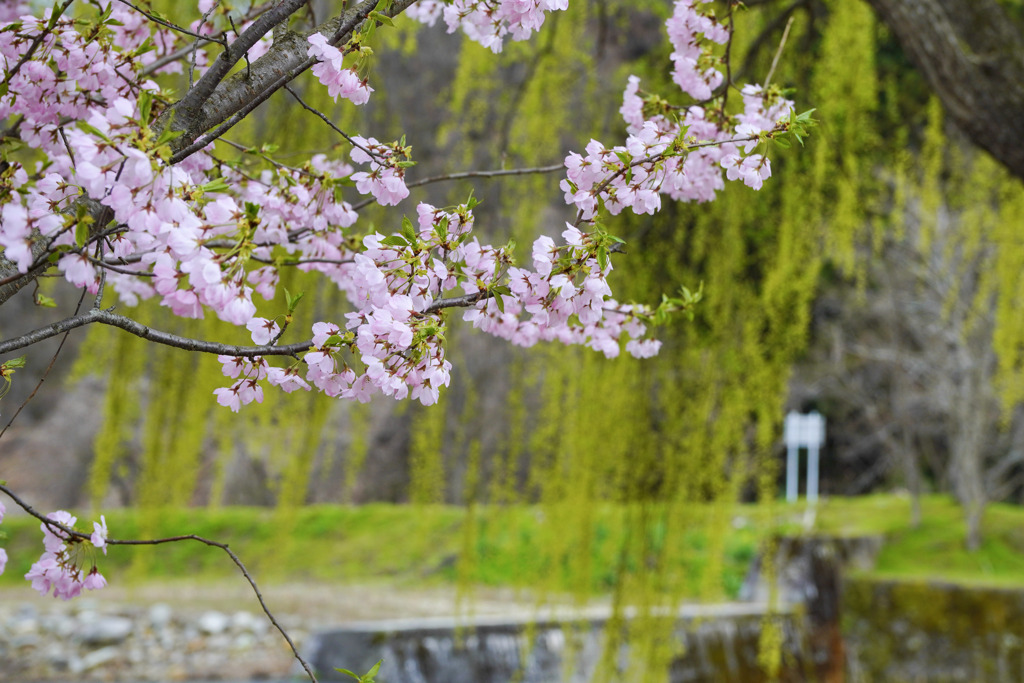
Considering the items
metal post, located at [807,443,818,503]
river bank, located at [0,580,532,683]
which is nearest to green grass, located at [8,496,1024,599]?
river bank, located at [0,580,532,683]

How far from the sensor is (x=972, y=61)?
196 centimetres

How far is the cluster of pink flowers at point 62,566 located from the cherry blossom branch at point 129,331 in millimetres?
254

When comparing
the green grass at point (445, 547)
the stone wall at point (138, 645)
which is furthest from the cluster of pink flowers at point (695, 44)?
the green grass at point (445, 547)

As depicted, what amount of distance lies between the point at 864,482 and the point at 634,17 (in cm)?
583

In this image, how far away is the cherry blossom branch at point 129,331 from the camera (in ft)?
2.67

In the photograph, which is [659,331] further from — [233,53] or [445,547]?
[445,547]

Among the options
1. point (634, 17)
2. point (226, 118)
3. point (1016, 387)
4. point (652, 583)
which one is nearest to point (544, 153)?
point (652, 583)

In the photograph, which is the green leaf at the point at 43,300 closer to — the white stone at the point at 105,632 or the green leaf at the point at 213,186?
the green leaf at the point at 213,186

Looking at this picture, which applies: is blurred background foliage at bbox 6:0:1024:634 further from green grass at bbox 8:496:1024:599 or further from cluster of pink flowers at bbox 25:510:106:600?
cluster of pink flowers at bbox 25:510:106:600

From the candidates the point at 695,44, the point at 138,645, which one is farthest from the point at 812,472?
the point at 695,44

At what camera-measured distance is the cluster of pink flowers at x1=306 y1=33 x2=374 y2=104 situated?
0.90 m

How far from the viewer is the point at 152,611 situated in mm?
4258

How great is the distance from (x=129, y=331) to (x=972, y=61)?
191cm

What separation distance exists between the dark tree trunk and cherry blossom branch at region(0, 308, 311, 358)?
171 cm
